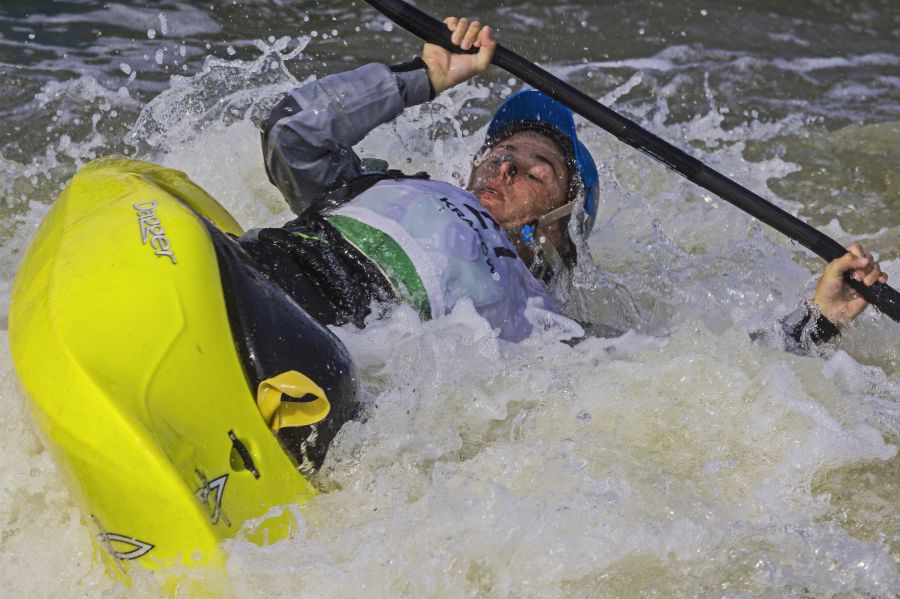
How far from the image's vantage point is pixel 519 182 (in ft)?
11.4

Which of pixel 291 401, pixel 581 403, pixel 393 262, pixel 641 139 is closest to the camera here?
pixel 291 401

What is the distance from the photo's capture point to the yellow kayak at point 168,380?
82.7 inches

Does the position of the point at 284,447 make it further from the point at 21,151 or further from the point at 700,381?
the point at 21,151

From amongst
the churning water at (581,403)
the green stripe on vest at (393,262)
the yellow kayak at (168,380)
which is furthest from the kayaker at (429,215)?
the yellow kayak at (168,380)

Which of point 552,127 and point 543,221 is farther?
point 552,127

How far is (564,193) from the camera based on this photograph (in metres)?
3.57

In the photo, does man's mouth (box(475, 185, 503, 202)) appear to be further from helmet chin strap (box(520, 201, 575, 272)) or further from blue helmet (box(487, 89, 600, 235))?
blue helmet (box(487, 89, 600, 235))

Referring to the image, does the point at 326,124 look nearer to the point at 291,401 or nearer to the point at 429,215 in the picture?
the point at 429,215

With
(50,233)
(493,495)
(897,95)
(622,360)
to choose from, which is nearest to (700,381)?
(622,360)

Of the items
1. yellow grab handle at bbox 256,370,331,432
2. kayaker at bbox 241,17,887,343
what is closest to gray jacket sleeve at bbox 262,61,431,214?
kayaker at bbox 241,17,887,343

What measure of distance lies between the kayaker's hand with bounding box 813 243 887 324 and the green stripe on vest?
1278 millimetres

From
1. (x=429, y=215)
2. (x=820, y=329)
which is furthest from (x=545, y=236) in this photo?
(x=820, y=329)

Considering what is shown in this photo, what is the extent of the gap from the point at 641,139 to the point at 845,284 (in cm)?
78

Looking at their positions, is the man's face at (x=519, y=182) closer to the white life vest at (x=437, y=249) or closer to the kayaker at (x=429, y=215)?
the kayaker at (x=429, y=215)
